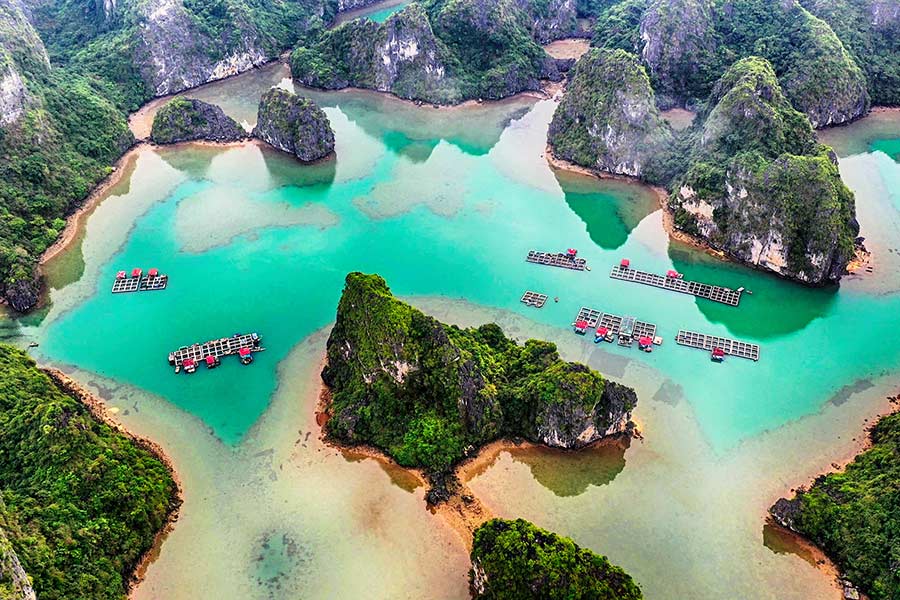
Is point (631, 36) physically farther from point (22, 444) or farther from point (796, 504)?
point (22, 444)

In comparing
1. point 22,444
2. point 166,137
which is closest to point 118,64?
point 166,137

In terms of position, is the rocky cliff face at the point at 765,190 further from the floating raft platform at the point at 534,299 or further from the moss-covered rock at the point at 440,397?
the moss-covered rock at the point at 440,397

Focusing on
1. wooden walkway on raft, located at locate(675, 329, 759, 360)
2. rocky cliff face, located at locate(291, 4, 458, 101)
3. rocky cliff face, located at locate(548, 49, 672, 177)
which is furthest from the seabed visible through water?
rocky cliff face, located at locate(291, 4, 458, 101)

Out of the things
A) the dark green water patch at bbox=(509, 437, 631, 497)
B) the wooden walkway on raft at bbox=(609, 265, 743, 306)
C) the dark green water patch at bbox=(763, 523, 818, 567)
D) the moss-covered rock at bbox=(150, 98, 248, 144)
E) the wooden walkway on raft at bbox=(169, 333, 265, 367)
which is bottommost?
the wooden walkway on raft at bbox=(609, 265, 743, 306)

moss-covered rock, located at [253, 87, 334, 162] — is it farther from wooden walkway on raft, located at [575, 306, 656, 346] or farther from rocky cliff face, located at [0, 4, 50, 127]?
wooden walkway on raft, located at [575, 306, 656, 346]

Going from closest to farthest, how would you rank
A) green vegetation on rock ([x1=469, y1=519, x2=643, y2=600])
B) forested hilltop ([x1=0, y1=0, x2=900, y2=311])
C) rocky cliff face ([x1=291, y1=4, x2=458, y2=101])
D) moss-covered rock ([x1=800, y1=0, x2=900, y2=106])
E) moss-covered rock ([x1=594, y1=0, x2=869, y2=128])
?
green vegetation on rock ([x1=469, y1=519, x2=643, y2=600]), forested hilltop ([x1=0, y1=0, x2=900, y2=311]), moss-covered rock ([x1=594, y1=0, x2=869, y2=128]), moss-covered rock ([x1=800, y1=0, x2=900, y2=106]), rocky cliff face ([x1=291, y1=4, x2=458, y2=101])

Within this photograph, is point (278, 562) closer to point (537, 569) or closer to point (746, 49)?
point (537, 569)
